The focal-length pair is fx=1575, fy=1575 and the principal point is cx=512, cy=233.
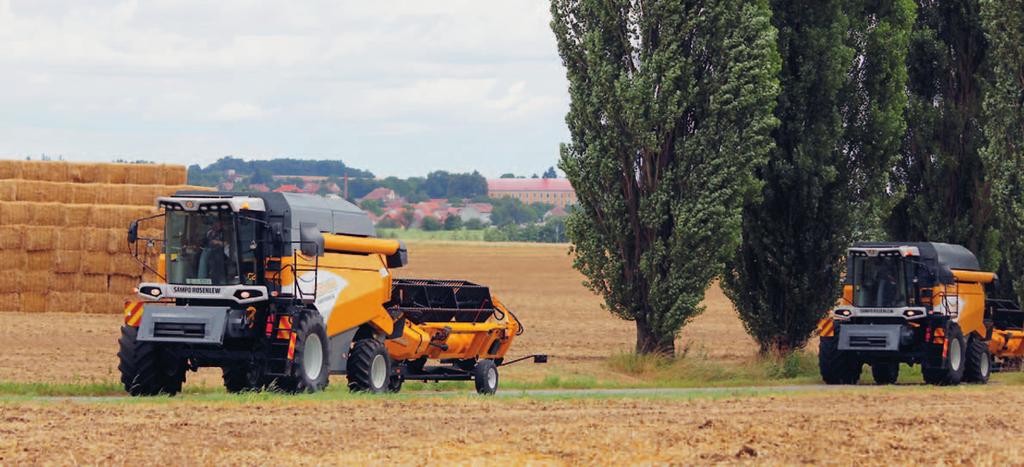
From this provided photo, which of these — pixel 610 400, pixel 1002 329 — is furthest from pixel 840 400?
pixel 1002 329

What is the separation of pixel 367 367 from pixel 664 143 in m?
12.5

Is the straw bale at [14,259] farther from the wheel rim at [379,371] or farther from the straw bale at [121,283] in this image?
the wheel rim at [379,371]

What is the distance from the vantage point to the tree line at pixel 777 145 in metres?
35.4

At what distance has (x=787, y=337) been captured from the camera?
39.4m

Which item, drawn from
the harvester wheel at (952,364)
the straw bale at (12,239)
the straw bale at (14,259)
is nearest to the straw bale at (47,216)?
the straw bale at (12,239)

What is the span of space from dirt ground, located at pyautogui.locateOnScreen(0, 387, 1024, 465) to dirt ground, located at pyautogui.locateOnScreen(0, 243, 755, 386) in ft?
25.8

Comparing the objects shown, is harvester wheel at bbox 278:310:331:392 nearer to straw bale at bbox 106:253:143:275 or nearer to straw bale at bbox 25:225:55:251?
straw bale at bbox 106:253:143:275

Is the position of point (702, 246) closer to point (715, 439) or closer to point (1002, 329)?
point (1002, 329)

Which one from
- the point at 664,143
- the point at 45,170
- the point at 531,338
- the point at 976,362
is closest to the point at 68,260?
the point at 45,170

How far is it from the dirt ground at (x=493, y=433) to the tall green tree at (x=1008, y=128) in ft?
51.3

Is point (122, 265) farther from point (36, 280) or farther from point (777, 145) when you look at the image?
point (777, 145)

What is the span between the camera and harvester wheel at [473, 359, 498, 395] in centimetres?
2777

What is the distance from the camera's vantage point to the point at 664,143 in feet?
118

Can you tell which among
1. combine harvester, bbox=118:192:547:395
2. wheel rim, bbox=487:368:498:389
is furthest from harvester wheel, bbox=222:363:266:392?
wheel rim, bbox=487:368:498:389
